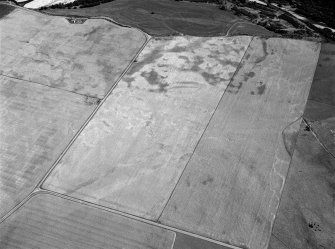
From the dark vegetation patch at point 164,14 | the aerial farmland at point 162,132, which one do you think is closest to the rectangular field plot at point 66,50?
the aerial farmland at point 162,132

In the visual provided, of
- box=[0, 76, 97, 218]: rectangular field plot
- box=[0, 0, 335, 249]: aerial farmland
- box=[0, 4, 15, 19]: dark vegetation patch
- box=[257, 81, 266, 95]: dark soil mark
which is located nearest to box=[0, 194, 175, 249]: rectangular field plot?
box=[0, 0, 335, 249]: aerial farmland

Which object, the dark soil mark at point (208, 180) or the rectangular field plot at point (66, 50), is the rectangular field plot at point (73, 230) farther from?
the rectangular field plot at point (66, 50)

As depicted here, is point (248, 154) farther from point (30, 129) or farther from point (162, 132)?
point (30, 129)

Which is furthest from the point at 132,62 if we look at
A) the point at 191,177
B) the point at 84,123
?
the point at 191,177

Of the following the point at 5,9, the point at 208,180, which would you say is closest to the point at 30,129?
the point at 208,180

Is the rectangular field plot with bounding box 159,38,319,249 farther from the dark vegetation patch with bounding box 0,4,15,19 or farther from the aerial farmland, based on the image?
the dark vegetation patch with bounding box 0,4,15,19

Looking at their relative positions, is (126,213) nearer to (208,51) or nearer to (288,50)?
(208,51)
